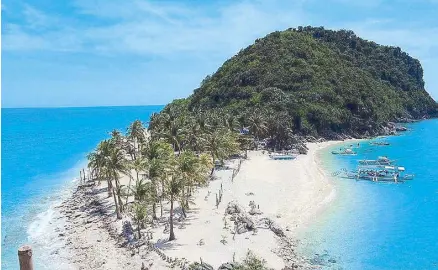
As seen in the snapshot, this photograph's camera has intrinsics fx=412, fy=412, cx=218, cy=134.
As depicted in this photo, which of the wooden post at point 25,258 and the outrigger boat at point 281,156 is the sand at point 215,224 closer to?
the outrigger boat at point 281,156

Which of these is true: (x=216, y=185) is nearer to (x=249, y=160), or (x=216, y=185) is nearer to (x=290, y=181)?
(x=290, y=181)

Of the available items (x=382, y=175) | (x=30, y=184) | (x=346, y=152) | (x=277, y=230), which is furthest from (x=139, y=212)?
(x=346, y=152)

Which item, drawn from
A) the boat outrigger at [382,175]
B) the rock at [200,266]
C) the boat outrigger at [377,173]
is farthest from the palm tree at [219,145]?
the rock at [200,266]

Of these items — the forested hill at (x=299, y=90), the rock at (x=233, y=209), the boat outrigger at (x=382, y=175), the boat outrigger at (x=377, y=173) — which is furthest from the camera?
→ the forested hill at (x=299, y=90)

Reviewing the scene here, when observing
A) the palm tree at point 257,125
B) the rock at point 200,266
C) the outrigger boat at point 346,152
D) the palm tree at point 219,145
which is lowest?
the rock at point 200,266

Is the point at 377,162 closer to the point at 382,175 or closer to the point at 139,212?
the point at 382,175

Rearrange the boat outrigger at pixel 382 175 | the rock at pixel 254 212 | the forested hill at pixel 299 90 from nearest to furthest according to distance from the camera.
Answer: the rock at pixel 254 212, the boat outrigger at pixel 382 175, the forested hill at pixel 299 90
